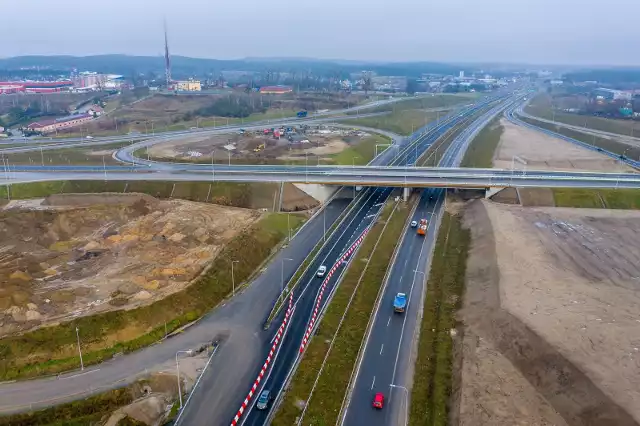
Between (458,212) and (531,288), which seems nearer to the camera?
(531,288)

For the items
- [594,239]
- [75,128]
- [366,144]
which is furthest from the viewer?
[75,128]

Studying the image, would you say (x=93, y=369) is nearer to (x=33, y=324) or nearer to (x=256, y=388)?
(x=33, y=324)

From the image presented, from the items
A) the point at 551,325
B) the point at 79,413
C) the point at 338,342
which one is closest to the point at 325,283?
the point at 338,342

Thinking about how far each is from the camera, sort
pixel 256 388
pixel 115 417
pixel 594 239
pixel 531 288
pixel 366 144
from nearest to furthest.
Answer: pixel 115 417, pixel 256 388, pixel 531 288, pixel 594 239, pixel 366 144

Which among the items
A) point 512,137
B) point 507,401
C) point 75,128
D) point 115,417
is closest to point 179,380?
point 115,417

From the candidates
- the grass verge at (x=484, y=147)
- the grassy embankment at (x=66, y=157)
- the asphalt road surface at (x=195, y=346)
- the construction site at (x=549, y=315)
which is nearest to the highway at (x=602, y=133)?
the grass verge at (x=484, y=147)

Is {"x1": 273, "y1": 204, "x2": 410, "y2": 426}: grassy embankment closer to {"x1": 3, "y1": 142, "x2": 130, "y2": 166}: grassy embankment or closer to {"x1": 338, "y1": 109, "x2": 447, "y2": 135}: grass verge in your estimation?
{"x1": 3, "y1": 142, "x2": 130, "y2": 166}: grassy embankment

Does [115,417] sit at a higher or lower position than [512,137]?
lower
